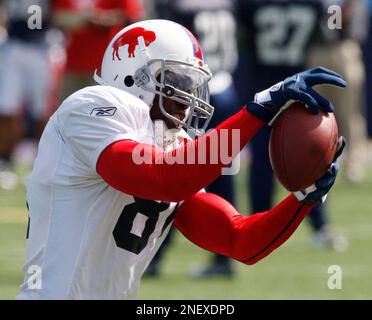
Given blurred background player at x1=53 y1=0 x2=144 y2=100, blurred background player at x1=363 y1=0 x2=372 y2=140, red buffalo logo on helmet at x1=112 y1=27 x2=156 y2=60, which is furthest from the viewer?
blurred background player at x1=363 y1=0 x2=372 y2=140

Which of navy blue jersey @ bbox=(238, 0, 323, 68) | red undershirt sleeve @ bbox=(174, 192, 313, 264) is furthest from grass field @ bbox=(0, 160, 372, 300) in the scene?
red undershirt sleeve @ bbox=(174, 192, 313, 264)

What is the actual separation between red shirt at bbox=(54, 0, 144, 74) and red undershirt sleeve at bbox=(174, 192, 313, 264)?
5541mm

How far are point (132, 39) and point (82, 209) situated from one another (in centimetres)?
59

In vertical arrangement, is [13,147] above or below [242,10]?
below

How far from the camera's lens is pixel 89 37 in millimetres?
9570

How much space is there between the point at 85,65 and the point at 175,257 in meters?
2.55

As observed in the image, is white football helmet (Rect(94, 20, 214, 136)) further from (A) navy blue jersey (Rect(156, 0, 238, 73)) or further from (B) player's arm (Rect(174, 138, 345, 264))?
(A) navy blue jersey (Rect(156, 0, 238, 73))

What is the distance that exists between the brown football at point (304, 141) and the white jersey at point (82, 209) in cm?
42

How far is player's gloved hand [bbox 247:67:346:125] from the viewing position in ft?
10.8

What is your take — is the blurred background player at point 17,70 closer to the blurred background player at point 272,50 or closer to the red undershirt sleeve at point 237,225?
the blurred background player at point 272,50

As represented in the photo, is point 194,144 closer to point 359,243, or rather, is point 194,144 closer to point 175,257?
point 175,257

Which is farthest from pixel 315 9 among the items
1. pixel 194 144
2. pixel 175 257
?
pixel 194 144

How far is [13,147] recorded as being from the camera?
11.1m

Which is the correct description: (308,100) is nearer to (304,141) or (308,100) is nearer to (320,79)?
(320,79)
